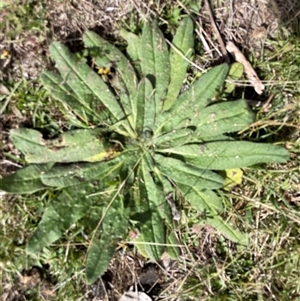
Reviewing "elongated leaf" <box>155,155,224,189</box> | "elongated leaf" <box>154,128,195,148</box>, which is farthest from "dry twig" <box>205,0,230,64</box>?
"elongated leaf" <box>155,155,224,189</box>

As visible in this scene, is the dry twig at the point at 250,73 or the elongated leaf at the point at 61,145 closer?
the elongated leaf at the point at 61,145

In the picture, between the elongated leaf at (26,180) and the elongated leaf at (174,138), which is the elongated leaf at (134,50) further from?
the elongated leaf at (26,180)

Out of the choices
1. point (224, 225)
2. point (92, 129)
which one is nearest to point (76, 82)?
point (92, 129)

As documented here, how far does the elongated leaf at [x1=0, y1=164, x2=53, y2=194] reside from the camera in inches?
96.7

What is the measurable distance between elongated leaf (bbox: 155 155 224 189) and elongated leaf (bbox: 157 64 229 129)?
0.15m

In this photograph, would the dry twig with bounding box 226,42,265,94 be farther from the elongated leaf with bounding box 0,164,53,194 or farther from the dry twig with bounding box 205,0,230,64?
the elongated leaf with bounding box 0,164,53,194

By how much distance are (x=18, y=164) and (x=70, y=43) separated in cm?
54

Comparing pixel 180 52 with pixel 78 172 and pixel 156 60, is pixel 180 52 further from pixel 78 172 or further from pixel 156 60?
pixel 78 172

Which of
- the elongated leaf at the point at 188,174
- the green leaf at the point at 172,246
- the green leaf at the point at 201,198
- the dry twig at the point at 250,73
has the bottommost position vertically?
the green leaf at the point at 172,246

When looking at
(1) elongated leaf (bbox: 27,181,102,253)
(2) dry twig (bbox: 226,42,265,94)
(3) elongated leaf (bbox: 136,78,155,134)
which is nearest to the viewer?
(1) elongated leaf (bbox: 27,181,102,253)

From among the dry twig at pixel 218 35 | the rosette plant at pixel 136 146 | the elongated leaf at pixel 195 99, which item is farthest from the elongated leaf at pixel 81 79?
the dry twig at pixel 218 35

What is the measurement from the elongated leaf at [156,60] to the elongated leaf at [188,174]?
0.22 metres

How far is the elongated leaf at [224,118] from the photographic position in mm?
2514

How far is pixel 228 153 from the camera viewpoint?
2533 mm
